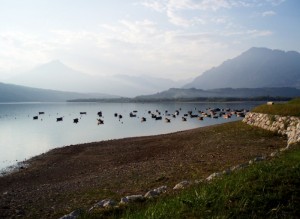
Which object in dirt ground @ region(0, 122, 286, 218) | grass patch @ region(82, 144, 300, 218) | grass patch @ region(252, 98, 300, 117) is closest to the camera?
grass patch @ region(82, 144, 300, 218)

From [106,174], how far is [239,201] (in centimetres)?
1979

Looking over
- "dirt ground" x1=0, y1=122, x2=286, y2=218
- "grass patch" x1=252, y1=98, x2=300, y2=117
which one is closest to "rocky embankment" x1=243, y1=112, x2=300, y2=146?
"grass patch" x1=252, y1=98, x2=300, y2=117

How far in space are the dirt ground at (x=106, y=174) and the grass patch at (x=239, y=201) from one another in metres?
6.84

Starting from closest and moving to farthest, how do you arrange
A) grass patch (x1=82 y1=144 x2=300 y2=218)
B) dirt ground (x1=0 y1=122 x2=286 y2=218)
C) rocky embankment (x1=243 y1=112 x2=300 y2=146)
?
grass patch (x1=82 y1=144 x2=300 y2=218)
dirt ground (x1=0 y1=122 x2=286 y2=218)
rocky embankment (x1=243 y1=112 x2=300 y2=146)

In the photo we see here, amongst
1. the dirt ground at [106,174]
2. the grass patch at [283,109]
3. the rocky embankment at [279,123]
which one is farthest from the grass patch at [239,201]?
the grass patch at [283,109]

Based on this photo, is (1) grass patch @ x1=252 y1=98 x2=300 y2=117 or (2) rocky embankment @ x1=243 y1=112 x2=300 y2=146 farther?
(1) grass patch @ x1=252 y1=98 x2=300 y2=117

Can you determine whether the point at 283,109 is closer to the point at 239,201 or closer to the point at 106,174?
the point at 106,174

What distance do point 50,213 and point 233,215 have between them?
11.1m

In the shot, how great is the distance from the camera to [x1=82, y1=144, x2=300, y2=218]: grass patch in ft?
33.1

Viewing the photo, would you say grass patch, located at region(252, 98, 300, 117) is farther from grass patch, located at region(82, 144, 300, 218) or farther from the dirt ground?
grass patch, located at region(82, 144, 300, 218)

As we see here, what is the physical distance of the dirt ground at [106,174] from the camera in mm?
20562

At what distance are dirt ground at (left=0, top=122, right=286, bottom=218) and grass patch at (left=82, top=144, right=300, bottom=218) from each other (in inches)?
269

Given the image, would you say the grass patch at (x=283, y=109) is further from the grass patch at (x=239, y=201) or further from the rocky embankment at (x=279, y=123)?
the grass patch at (x=239, y=201)

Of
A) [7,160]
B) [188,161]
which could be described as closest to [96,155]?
[7,160]
